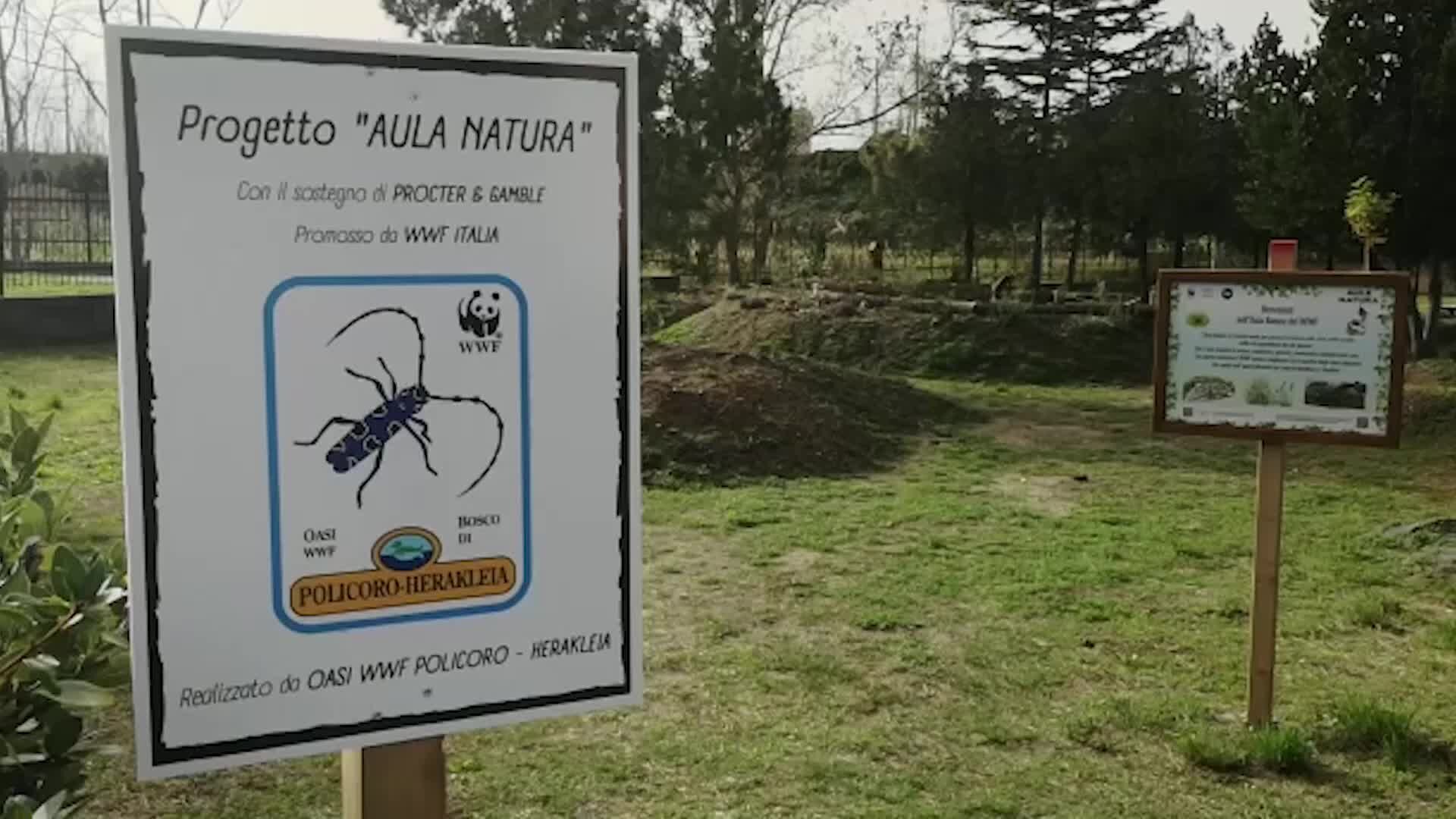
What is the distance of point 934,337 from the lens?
16547mm

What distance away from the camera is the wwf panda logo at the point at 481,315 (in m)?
1.42

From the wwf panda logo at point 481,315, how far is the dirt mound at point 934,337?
47.2ft

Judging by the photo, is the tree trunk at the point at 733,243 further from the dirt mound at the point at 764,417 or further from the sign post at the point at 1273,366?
the sign post at the point at 1273,366

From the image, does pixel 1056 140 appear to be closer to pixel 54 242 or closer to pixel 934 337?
pixel 934 337

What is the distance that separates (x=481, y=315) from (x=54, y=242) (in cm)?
2250


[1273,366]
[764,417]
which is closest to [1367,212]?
[764,417]

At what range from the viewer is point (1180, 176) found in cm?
2105

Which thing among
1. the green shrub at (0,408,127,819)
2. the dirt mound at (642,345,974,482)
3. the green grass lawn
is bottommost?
the green grass lawn

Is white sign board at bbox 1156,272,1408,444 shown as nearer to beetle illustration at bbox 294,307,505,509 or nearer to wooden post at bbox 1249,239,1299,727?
wooden post at bbox 1249,239,1299,727

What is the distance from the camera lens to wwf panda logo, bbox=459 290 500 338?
1.42 meters

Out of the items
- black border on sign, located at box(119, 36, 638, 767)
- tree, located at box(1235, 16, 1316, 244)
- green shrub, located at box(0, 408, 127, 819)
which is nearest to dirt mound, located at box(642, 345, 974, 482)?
tree, located at box(1235, 16, 1316, 244)

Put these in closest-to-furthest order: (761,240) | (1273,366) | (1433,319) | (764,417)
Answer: (1273,366)
(764,417)
(1433,319)
(761,240)

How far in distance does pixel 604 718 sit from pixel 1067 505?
15.4 feet

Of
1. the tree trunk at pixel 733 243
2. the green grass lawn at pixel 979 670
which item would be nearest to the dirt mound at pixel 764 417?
the green grass lawn at pixel 979 670
